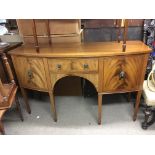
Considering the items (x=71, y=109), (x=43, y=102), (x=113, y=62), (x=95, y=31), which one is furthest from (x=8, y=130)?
(x=95, y=31)

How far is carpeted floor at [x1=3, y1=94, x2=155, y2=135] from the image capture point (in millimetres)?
1642

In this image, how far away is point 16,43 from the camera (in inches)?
72.8

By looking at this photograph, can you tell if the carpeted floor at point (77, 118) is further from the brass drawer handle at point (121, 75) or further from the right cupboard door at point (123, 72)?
the brass drawer handle at point (121, 75)

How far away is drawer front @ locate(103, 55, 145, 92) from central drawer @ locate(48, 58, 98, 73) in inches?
4.2

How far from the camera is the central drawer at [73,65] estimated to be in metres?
1.38

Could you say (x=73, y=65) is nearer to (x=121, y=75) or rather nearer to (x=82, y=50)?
(x=82, y=50)

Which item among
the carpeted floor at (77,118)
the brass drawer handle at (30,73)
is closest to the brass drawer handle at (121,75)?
the carpeted floor at (77,118)

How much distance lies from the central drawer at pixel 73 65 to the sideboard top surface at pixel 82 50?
0.16 feet

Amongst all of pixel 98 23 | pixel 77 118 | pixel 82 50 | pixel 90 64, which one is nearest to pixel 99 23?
pixel 98 23

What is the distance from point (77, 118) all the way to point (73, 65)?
2.17 ft

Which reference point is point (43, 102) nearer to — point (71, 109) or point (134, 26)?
point (71, 109)

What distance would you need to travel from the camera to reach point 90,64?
139 centimetres

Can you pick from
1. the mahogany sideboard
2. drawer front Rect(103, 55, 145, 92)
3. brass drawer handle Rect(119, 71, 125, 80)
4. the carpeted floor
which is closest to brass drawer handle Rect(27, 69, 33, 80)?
the mahogany sideboard
